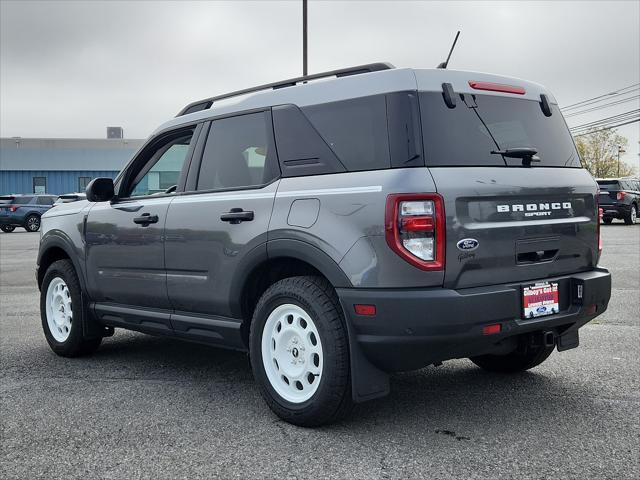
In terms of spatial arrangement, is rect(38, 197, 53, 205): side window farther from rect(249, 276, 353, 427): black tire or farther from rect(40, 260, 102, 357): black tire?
rect(249, 276, 353, 427): black tire

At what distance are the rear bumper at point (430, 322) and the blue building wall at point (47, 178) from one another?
149 feet

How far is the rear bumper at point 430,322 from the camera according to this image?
3531 mm

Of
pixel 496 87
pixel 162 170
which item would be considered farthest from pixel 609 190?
pixel 496 87

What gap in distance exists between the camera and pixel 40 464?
3.46m

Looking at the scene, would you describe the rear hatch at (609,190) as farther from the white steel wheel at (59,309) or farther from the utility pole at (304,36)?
the white steel wheel at (59,309)

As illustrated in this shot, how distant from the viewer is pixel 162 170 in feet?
17.7

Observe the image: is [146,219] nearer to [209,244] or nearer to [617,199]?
[209,244]

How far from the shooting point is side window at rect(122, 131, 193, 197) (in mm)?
5141

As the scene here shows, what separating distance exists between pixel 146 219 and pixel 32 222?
2765 centimetres

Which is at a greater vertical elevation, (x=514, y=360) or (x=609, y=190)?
(x=609, y=190)

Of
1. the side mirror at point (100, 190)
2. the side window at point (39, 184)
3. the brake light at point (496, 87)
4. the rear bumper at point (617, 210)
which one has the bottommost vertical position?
the rear bumper at point (617, 210)

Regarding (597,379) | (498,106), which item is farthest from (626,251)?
(498,106)

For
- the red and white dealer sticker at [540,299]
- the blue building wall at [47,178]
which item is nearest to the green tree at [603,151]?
the blue building wall at [47,178]

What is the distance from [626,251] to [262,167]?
1256cm
